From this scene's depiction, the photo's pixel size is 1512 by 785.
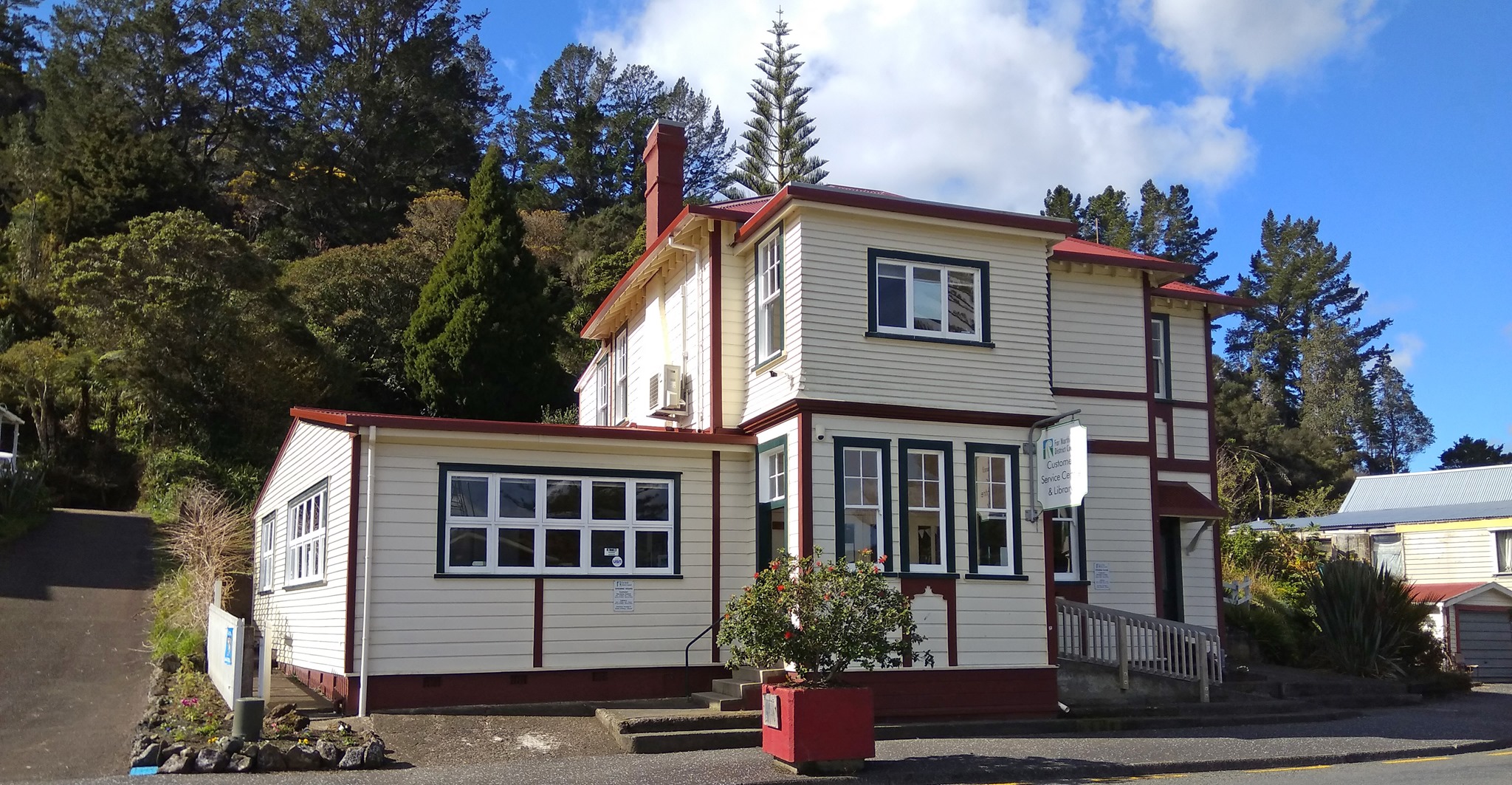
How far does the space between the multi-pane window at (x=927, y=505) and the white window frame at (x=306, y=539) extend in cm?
751

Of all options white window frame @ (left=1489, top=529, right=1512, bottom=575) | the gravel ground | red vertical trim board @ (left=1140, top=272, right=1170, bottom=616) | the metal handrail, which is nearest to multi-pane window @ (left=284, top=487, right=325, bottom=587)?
the gravel ground

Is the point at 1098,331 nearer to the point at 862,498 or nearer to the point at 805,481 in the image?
the point at 862,498

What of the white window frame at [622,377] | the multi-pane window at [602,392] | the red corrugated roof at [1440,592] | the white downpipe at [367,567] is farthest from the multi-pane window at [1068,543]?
the red corrugated roof at [1440,592]

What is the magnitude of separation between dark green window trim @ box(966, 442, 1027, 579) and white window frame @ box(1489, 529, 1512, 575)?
74.1ft

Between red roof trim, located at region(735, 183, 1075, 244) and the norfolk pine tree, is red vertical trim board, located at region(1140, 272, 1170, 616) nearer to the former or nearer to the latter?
red roof trim, located at region(735, 183, 1075, 244)

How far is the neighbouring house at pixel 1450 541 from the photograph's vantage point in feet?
87.8

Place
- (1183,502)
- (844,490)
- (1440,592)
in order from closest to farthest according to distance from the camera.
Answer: (844,490)
(1183,502)
(1440,592)

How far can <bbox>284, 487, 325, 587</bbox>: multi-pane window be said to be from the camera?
16.2 metres

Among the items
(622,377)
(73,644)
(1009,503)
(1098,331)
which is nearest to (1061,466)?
(1009,503)

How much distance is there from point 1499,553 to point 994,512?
23129 millimetres

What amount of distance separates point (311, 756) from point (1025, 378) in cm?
966

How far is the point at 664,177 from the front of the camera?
21.7 m

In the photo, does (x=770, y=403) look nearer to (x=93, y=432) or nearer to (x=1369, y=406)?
(x=93, y=432)

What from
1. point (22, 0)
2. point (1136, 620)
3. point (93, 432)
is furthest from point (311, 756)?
point (22, 0)
